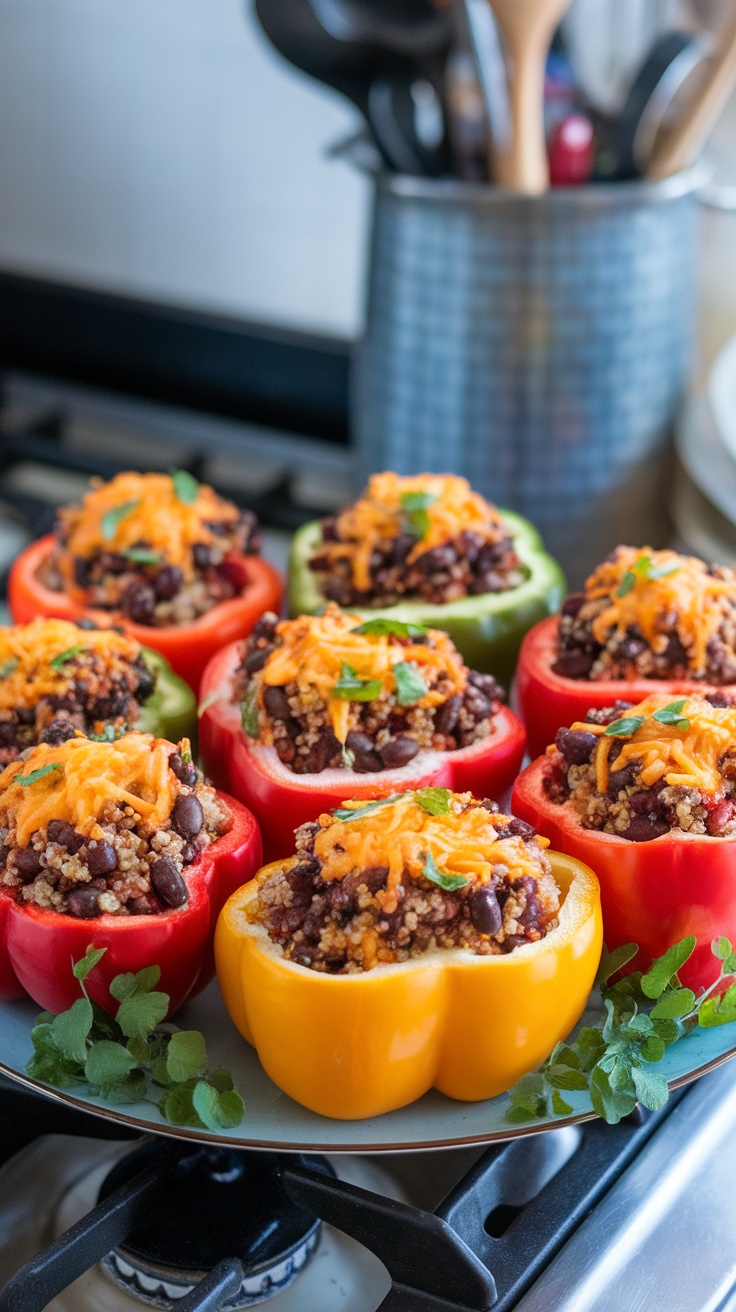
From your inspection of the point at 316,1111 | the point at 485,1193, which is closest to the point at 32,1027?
the point at 316,1111

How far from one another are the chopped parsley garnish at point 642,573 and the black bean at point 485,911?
53cm

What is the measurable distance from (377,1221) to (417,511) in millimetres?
928

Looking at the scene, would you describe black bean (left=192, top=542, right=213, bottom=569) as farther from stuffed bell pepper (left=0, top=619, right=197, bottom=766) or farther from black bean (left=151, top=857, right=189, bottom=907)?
black bean (left=151, top=857, right=189, bottom=907)

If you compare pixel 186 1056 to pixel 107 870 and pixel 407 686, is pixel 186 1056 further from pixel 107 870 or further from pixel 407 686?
pixel 407 686

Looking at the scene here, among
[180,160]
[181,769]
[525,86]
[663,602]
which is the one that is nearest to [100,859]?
[181,769]

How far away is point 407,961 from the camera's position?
45.9 inches

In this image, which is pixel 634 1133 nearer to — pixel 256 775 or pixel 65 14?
pixel 256 775

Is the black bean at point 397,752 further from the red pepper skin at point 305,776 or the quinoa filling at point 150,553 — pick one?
the quinoa filling at point 150,553

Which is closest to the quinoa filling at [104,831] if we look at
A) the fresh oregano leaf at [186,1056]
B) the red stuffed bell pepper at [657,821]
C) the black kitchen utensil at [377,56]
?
the fresh oregano leaf at [186,1056]

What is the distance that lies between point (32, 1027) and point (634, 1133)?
1.82 feet

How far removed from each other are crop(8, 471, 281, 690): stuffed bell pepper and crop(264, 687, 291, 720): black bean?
331 millimetres

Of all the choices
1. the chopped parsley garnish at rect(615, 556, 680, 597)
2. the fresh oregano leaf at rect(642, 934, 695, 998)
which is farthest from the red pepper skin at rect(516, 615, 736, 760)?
the fresh oregano leaf at rect(642, 934, 695, 998)

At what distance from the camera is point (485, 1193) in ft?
3.91

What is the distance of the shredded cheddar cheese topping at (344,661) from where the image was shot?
1449 mm
